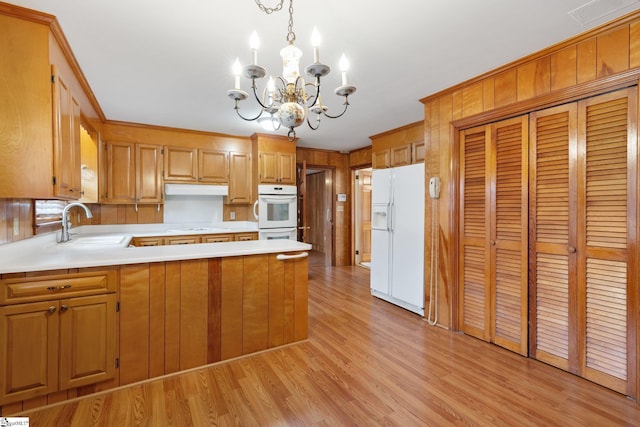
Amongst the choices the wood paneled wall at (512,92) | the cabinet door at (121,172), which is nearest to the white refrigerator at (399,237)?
the wood paneled wall at (512,92)

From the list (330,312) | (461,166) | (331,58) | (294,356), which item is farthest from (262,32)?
(330,312)

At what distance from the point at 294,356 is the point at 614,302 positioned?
7.66ft

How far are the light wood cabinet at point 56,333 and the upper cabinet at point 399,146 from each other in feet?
12.5

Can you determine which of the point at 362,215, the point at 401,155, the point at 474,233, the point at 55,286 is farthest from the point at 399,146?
the point at 55,286

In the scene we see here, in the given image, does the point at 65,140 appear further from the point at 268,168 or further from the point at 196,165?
the point at 268,168

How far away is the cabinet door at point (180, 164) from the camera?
4.28 metres

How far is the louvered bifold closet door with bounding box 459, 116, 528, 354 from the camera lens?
2.43 metres

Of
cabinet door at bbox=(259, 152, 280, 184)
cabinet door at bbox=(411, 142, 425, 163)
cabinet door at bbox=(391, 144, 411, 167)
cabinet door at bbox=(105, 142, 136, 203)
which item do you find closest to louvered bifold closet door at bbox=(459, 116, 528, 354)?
cabinet door at bbox=(411, 142, 425, 163)

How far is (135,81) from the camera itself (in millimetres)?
2723

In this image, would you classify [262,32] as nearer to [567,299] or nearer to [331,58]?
[331,58]

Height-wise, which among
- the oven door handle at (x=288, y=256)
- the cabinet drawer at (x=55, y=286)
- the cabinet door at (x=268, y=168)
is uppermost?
the cabinet door at (x=268, y=168)

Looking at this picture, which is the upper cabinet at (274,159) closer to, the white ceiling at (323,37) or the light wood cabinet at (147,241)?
the white ceiling at (323,37)

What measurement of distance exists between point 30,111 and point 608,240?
390 cm

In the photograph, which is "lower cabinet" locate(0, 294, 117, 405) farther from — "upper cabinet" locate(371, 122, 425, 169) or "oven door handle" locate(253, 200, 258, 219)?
"upper cabinet" locate(371, 122, 425, 169)
